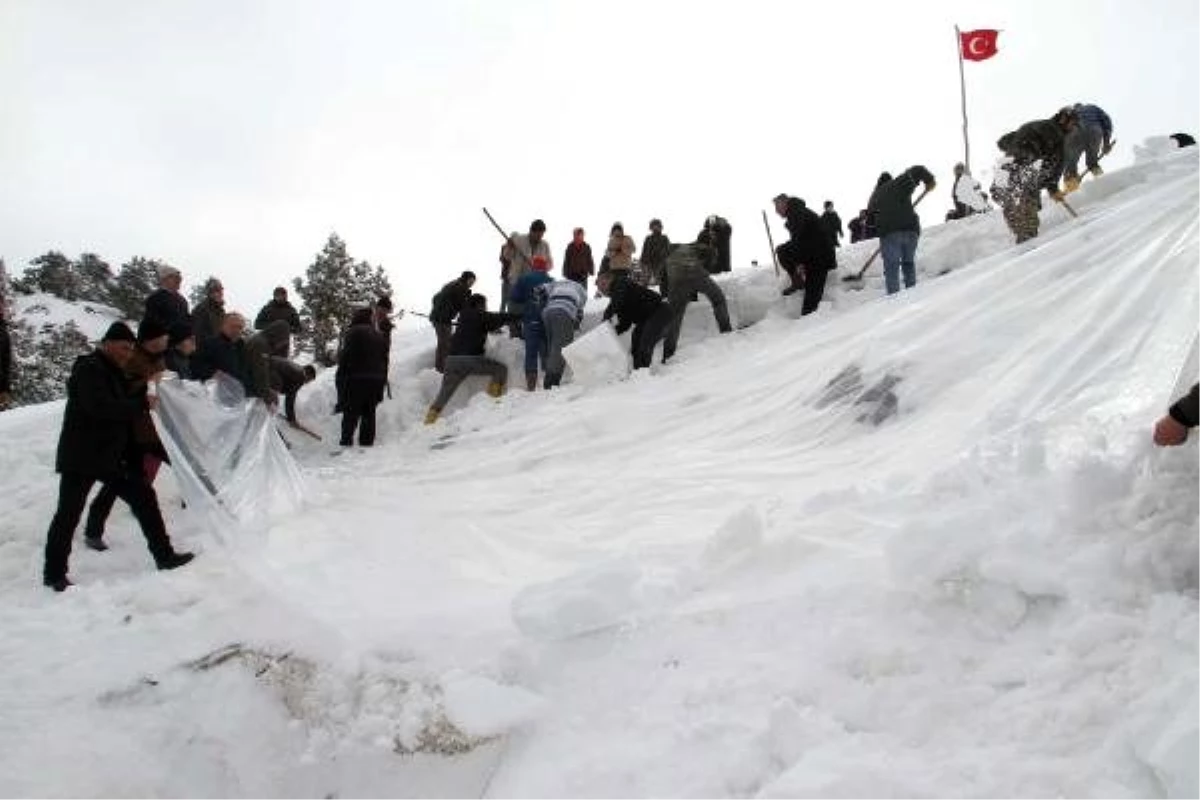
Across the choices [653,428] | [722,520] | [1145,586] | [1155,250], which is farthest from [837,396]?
[1145,586]

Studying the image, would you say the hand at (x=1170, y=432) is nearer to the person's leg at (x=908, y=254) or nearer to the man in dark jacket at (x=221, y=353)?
the man in dark jacket at (x=221, y=353)

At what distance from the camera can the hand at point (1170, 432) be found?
2375mm

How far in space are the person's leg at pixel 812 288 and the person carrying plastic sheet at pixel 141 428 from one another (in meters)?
6.97

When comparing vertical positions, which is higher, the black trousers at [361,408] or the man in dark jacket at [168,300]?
the man in dark jacket at [168,300]

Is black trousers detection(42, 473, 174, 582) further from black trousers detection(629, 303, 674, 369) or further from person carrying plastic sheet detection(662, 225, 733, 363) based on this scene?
person carrying plastic sheet detection(662, 225, 733, 363)

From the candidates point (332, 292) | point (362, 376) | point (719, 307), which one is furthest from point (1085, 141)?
point (332, 292)

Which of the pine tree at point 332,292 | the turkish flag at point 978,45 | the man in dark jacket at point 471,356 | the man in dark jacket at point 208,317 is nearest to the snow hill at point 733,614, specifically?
the man in dark jacket at point 208,317

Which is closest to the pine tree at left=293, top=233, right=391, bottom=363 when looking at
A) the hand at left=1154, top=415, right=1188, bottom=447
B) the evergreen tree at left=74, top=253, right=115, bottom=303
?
the hand at left=1154, top=415, right=1188, bottom=447

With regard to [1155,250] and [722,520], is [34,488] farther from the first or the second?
[1155,250]

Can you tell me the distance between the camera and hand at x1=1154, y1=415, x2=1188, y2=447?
7.79 feet

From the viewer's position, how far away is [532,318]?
962 cm

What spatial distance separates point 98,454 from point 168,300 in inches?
135

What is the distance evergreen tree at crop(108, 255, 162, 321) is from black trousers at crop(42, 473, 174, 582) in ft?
164

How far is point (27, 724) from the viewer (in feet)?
11.3
